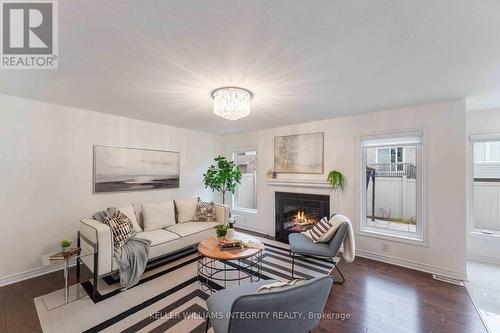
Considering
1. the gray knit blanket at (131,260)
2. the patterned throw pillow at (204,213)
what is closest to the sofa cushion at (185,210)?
the patterned throw pillow at (204,213)

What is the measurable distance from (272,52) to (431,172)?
9.60ft

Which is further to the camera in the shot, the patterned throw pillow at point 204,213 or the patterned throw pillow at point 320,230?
the patterned throw pillow at point 204,213

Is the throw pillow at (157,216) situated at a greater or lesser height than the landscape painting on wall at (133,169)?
lesser

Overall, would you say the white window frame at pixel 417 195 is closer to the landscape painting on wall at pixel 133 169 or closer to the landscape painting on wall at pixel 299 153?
the landscape painting on wall at pixel 299 153

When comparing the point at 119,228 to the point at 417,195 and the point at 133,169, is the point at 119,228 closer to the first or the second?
the point at 133,169

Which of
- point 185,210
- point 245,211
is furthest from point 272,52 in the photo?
point 245,211

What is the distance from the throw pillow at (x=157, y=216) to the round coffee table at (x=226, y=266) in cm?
103

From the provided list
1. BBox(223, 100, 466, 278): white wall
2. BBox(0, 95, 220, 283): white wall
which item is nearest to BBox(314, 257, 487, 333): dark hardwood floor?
BBox(223, 100, 466, 278): white wall

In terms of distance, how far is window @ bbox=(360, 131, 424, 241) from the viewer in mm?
3145

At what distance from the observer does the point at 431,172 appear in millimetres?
2902

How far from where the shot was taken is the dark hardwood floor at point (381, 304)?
1.88 metres

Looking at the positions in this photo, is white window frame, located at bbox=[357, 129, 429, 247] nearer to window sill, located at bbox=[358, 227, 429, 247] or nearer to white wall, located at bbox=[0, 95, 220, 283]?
window sill, located at bbox=[358, 227, 429, 247]

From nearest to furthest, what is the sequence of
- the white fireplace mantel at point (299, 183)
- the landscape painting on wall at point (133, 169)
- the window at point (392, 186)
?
the window at point (392, 186), the landscape painting on wall at point (133, 169), the white fireplace mantel at point (299, 183)

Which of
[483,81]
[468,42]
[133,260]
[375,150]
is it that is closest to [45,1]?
[133,260]
